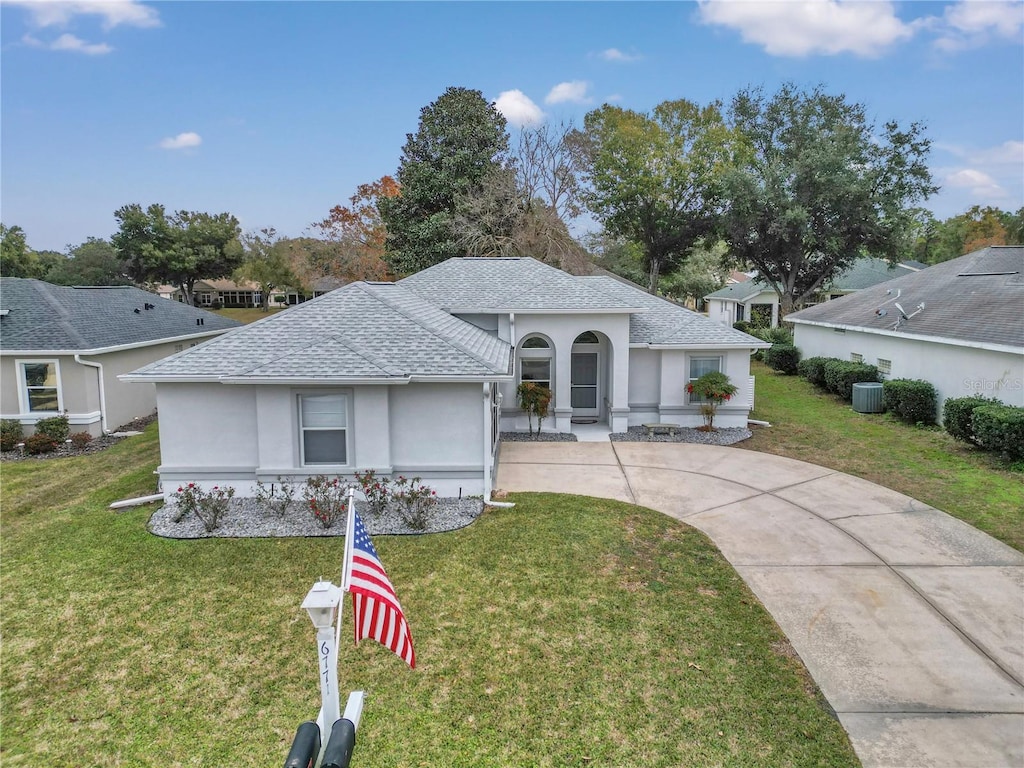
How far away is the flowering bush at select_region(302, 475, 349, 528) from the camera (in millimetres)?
9367

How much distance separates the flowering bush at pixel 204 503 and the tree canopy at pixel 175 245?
50.5m

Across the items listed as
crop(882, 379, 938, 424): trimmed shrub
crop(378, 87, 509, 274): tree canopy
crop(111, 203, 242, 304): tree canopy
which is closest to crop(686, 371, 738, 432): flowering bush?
crop(882, 379, 938, 424): trimmed shrub

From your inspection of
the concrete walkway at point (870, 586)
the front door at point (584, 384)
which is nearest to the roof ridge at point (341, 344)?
the concrete walkway at point (870, 586)

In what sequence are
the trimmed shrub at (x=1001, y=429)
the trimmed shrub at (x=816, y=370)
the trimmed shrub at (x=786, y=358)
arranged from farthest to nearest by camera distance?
the trimmed shrub at (x=786, y=358) → the trimmed shrub at (x=816, y=370) → the trimmed shrub at (x=1001, y=429)

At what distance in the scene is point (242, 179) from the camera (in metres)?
30.2

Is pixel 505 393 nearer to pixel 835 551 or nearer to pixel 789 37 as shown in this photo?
pixel 835 551

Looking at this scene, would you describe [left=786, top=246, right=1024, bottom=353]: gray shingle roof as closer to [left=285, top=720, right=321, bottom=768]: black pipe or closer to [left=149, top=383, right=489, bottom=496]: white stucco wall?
[left=149, top=383, right=489, bottom=496]: white stucco wall

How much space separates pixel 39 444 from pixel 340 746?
16.3m

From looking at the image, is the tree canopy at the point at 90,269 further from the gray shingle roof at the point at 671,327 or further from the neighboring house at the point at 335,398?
the gray shingle roof at the point at 671,327

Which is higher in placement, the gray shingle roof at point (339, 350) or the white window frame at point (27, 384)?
the gray shingle roof at point (339, 350)

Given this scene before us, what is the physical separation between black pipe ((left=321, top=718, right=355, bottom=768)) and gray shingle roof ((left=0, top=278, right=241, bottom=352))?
16.8 m

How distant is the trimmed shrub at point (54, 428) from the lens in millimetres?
14898

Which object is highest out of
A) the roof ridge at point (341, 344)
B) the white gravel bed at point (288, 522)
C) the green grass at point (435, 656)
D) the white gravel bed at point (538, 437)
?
the roof ridge at point (341, 344)

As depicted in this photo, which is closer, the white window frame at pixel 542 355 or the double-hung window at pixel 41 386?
the double-hung window at pixel 41 386
